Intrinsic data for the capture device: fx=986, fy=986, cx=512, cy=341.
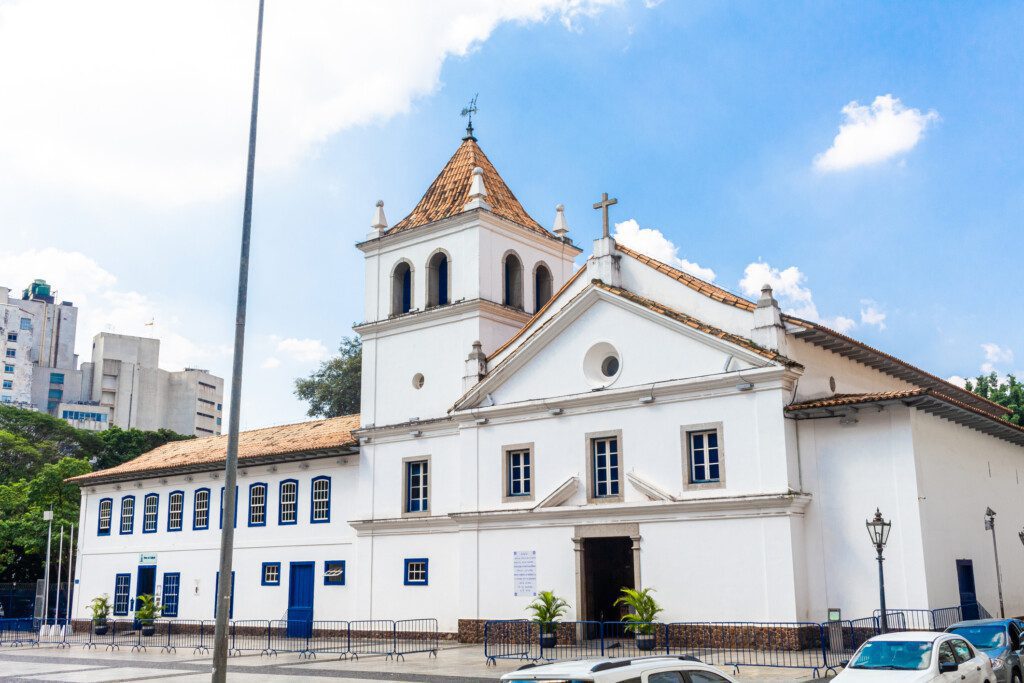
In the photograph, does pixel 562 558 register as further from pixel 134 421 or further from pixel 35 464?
pixel 134 421

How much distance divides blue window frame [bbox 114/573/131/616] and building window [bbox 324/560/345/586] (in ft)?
35.9

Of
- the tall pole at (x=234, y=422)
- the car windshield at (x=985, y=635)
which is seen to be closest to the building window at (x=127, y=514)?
the tall pole at (x=234, y=422)

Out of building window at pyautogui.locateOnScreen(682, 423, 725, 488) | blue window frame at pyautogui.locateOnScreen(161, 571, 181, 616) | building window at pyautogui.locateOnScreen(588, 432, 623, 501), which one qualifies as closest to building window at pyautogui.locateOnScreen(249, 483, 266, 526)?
blue window frame at pyautogui.locateOnScreen(161, 571, 181, 616)

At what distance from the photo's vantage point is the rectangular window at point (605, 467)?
86.3ft

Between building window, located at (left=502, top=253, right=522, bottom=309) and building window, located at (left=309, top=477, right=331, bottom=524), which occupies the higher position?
building window, located at (left=502, top=253, right=522, bottom=309)

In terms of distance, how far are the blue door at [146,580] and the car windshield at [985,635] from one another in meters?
30.7

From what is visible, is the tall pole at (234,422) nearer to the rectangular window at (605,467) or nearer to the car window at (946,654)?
the car window at (946,654)

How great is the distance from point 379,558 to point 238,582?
7.10 m

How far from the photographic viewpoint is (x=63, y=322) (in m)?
118

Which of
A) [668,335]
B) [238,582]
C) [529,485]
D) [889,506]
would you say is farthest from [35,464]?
[889,506]

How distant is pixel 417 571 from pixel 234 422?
17402 millimetres

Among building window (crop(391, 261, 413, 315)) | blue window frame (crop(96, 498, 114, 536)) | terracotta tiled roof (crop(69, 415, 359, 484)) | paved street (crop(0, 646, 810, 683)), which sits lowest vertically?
paved street (crop(0, 646, 810, 683))

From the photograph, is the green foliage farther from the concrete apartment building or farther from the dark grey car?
the concrete apartment building

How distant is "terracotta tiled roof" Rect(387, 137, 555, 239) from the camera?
33.1m
